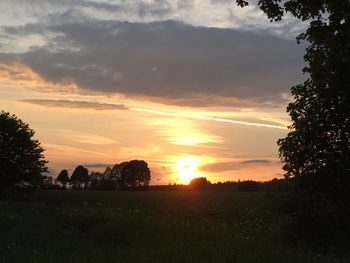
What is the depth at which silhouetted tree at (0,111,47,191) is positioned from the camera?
2334 inches

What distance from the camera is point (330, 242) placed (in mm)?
18172

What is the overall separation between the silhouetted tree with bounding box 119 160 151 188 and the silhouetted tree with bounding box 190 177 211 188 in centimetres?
2594

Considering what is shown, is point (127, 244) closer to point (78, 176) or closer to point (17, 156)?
point (17, 156)

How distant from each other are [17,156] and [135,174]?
79.8 meters

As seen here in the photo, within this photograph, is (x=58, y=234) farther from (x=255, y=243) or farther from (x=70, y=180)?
(x=70, y=180)

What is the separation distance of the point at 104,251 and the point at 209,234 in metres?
5.20

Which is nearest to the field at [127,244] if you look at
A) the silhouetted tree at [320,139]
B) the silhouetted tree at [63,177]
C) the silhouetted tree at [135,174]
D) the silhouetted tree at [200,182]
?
the silhouetted tree at [320,139]

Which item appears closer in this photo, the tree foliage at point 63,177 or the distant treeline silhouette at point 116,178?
the distant treeline silhouette at point 116,178

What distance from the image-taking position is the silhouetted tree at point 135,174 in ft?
454

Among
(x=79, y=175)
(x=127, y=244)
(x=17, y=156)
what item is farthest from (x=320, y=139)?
(x=79, y=175)

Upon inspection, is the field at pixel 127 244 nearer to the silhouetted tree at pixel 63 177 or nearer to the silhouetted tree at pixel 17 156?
the silhouetted tree at pixel 17 156

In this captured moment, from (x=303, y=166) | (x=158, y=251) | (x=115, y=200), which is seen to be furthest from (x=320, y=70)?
(x=115, y=200)

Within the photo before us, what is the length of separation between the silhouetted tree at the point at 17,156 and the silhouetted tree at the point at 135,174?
7622cm

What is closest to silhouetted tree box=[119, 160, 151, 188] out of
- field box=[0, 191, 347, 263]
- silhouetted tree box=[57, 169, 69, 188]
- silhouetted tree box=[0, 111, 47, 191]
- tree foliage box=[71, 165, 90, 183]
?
tree foliage box=[71, 165, 90, 183]
